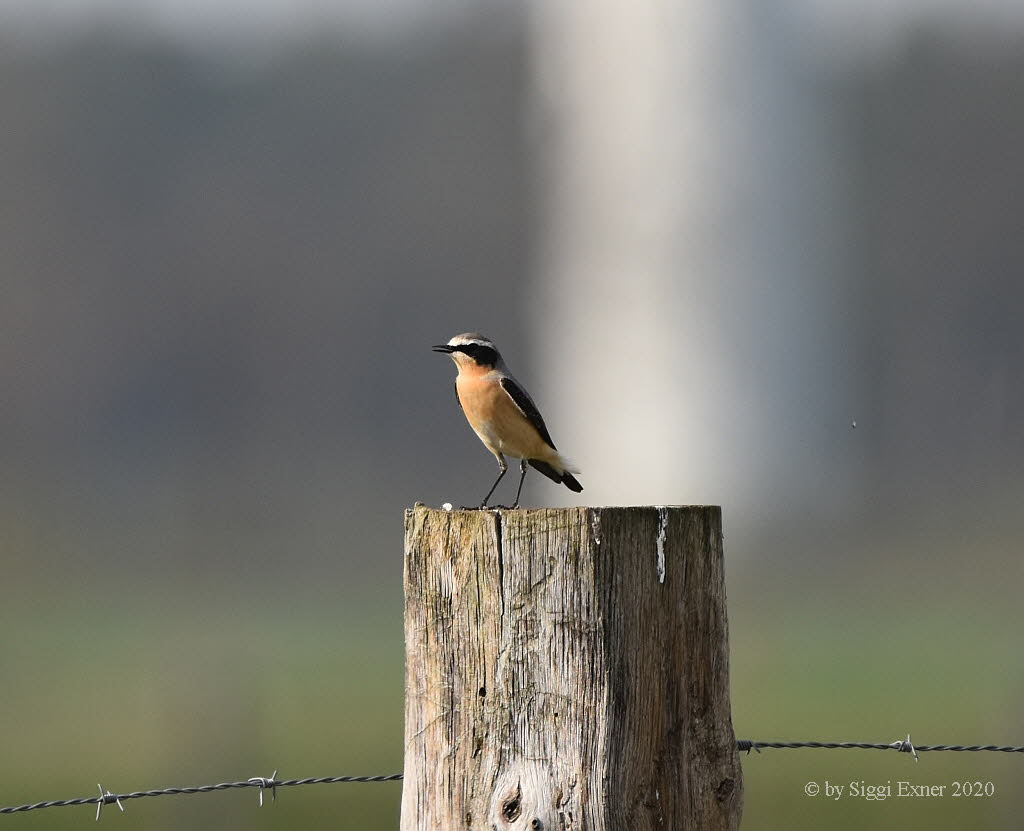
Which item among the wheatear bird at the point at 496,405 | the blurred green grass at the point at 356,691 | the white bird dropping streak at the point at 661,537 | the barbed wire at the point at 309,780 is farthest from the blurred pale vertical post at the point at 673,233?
the white bird dropping streak at the point at 661,537

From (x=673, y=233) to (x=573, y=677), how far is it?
4013cm

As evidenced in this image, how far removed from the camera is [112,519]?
52500mm

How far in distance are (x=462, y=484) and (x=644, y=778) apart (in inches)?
1894

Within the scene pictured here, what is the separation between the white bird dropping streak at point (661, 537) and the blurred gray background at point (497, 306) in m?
24.1

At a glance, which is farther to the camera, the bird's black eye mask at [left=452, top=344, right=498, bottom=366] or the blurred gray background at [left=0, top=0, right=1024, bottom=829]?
the blurred gray background at [left=0, top=0, right=1024, bottom=829]

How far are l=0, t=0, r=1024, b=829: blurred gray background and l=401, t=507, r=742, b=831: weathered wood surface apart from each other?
943 inches

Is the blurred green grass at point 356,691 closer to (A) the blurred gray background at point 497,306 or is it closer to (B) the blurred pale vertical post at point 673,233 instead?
(A) the blurred gray background at point 497,306

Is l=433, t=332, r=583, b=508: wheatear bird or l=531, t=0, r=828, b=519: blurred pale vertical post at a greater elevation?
l=531, t=0, r=828, b=519: blurred pale vertical post

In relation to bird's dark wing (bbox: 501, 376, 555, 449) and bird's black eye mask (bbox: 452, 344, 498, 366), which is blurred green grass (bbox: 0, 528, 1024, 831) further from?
bird's black eye mask (bbox: 452, 344, 498, 366)

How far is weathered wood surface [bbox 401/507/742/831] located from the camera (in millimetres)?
3686

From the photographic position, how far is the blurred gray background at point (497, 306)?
41562 mm

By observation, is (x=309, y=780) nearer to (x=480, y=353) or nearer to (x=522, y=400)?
(x=522, y=400)

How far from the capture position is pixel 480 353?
705cm

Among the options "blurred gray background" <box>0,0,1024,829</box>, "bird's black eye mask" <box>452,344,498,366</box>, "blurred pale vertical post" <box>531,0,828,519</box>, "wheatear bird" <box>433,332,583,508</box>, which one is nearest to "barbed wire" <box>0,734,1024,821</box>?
"wheatear bird" <box>433,332,583,508</box>
